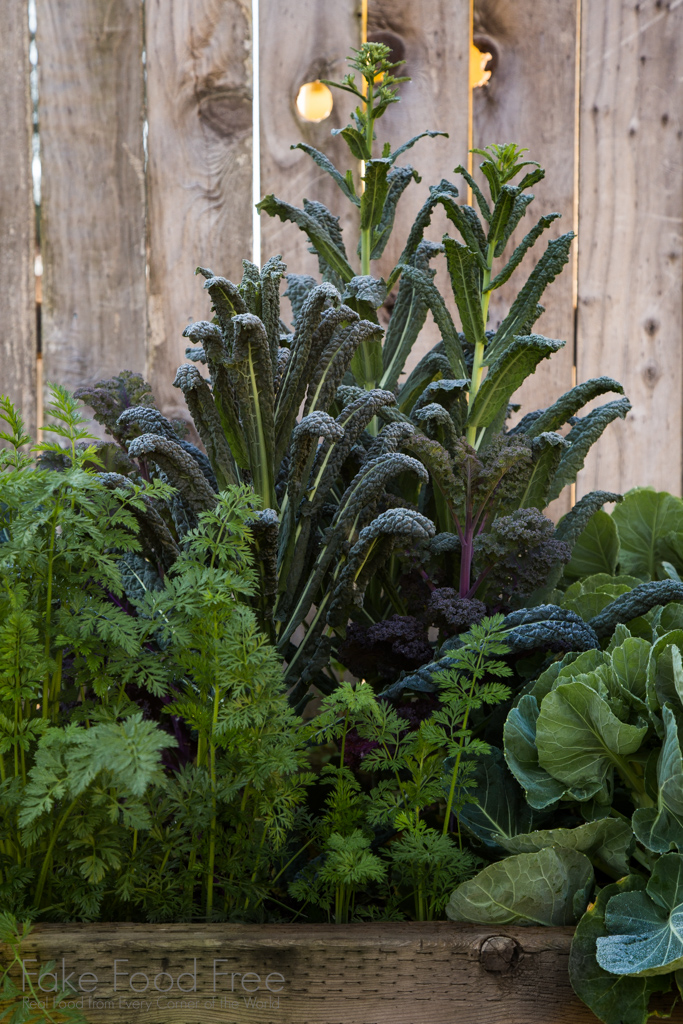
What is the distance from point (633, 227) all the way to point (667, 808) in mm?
1140

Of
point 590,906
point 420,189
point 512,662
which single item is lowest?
point 590,906

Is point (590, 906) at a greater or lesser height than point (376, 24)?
lesser

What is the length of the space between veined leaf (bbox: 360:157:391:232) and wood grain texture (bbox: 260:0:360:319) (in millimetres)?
284

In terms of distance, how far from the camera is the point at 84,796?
554 millimetres

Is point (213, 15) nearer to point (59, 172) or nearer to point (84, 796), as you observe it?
point (59, 172)

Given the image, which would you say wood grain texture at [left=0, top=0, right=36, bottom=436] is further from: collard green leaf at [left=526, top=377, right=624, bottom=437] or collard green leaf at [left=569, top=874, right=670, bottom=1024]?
collard green leaf at [left=569, top=874, right=670, bottom=1024]

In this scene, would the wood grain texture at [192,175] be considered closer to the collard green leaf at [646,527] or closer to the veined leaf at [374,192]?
the veined leaf at [374,192]

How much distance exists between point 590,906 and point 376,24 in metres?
1.38

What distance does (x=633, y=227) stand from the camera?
1.42 m

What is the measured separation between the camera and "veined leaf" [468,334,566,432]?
883 millimetres

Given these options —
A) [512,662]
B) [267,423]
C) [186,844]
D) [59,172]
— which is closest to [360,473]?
[267,423]

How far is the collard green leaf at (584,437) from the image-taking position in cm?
93

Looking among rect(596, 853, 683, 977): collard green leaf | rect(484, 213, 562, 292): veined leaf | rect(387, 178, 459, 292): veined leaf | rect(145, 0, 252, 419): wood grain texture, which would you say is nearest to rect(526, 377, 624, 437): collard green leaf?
rect(484, 213, 562, 292): veined leaf

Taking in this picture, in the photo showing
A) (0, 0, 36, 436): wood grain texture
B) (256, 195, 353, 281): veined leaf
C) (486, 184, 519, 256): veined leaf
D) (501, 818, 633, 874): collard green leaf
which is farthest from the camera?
(0, 0, 36, 436): wood grain texture
